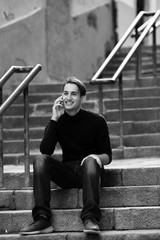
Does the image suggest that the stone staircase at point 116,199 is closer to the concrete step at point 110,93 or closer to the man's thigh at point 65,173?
the man's thigh at point 65,173

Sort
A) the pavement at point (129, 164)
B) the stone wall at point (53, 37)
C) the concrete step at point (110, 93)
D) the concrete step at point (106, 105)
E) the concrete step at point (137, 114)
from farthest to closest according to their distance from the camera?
the stone wall at point (53, 37) < the concrete step at point (110, 93) < the concrete step at point (106, 105) < the concrete step at point (137, 114) < the pavement at point (129, 164)

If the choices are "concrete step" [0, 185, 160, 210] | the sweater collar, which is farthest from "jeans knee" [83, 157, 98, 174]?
the sweater collar

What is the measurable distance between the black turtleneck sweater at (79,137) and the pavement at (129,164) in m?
0.47

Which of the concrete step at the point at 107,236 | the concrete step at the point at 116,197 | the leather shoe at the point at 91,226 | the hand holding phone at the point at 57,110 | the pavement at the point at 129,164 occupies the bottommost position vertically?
the concrete step at the point at 107,236

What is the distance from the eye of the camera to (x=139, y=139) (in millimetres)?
8773

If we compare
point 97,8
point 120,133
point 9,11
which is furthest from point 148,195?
point 97,8

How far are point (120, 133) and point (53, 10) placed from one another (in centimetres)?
383

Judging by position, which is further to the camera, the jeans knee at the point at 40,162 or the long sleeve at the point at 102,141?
the long sleeve at the point at 102,141

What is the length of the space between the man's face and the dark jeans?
0.44 m

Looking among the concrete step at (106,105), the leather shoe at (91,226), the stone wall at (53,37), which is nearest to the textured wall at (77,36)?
the stone wall at (53,37)

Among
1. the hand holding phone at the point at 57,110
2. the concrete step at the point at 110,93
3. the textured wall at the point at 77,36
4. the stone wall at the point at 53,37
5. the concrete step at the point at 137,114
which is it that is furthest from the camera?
the textured wall at the point at 77,36

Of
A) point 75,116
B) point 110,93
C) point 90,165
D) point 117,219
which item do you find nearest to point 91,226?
point 117,219

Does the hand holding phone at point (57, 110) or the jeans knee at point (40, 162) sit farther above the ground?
the hand holding phone at point (57, 110)

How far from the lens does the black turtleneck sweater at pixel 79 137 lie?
6840 millimetres
